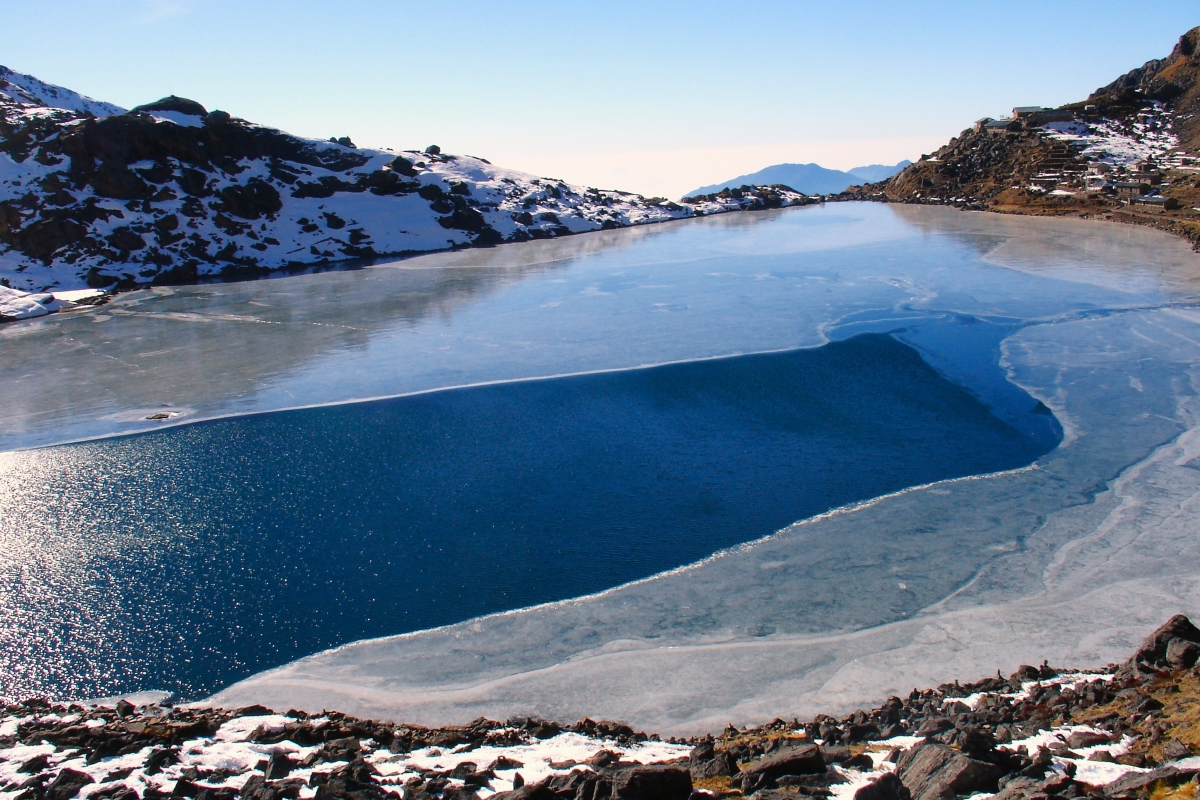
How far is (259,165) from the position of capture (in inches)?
2405

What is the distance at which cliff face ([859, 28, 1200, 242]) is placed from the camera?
53.8 meters

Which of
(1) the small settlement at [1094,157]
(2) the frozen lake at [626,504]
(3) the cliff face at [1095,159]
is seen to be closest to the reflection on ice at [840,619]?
(2) the frozen lake at [626,504]

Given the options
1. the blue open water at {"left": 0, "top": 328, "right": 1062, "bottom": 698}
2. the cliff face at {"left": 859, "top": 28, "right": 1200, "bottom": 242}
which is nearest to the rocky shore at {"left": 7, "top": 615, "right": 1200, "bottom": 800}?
the blue open water at {"left": 0, "top": 328, "right": 1062, "bottom": 698}

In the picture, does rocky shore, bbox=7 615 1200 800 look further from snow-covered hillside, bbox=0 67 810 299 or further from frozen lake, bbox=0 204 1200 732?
snow-covered hillside, bbox=0 67 810 299

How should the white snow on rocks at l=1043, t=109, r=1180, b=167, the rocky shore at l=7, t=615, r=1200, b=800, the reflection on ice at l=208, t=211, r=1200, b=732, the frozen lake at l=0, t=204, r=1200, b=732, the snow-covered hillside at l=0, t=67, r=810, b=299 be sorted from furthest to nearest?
the white snow on rocks at l=1043, t=109, r=1180, b=167, the snow-covered hillside at l=0, t=67, r=810, b=299, the frozen lake at l=0, t=204, r=1200, b=732, the reflection on ice at l=208, t=211, r=1200, b=732, the rocky shore at l=7, t=615, r=1200, b=800

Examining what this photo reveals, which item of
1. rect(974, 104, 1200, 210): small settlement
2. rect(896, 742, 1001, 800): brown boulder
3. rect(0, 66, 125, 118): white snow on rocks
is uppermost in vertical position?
rect(0, 66, 125, 118): white snow on rocks

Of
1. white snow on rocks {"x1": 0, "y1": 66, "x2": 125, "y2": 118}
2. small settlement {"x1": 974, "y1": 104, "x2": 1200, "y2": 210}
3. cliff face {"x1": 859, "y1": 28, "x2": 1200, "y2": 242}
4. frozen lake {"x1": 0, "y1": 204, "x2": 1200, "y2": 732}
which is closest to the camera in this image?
frozen lake {"x1": 0, "y1": 204, "x2": 1200, "y2": 732}

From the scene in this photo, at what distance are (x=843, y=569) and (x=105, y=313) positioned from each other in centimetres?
3849

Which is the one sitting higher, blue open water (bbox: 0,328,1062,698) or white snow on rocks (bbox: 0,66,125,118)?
white snow on rocks (bbox: 0,66,125,118)

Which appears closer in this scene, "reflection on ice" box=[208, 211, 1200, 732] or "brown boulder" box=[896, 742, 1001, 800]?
"brown boulder" box=[896, 742, 1001, 800]

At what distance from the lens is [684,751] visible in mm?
8141

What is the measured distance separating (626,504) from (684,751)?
7.16 metres

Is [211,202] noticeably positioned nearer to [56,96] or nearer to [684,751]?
[56,96]

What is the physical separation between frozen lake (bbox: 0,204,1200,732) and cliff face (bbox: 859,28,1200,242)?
2900cm
